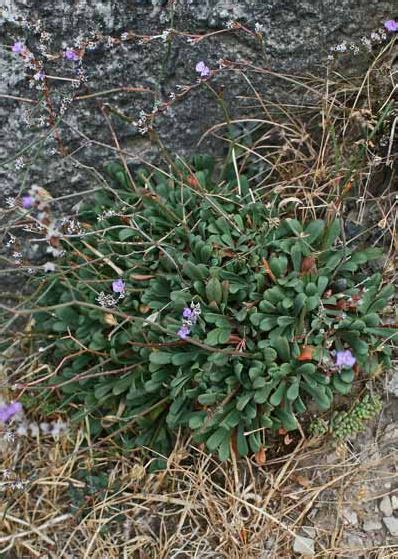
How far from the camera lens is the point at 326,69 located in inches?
117

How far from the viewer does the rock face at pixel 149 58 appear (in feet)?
9.22

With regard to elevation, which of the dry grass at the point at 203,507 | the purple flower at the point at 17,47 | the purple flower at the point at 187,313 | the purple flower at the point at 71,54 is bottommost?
the dry grass at the point at 203,507

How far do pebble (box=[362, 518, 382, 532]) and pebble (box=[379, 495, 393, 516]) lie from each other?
0.04 metres

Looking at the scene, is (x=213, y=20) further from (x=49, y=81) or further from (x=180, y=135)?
(x=49, y=81)

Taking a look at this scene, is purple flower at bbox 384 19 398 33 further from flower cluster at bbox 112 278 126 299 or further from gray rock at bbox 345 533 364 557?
gray rock at bbox 345 533 364 557

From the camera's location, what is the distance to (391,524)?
2.66 m

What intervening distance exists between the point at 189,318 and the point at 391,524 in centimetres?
104

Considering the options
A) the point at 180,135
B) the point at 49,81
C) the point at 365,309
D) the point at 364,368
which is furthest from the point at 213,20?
the point at 364,368

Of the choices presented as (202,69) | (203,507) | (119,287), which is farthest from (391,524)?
(202,69)

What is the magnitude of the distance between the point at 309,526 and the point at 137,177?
59.8 inches

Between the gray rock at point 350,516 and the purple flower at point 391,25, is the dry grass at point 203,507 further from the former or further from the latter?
the purple flower at point 391,25

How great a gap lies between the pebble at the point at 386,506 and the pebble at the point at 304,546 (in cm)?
28

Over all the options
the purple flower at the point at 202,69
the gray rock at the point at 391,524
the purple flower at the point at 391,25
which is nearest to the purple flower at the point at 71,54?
the purple flower at the point at 202,69

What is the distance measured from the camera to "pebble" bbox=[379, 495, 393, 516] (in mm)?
2684
